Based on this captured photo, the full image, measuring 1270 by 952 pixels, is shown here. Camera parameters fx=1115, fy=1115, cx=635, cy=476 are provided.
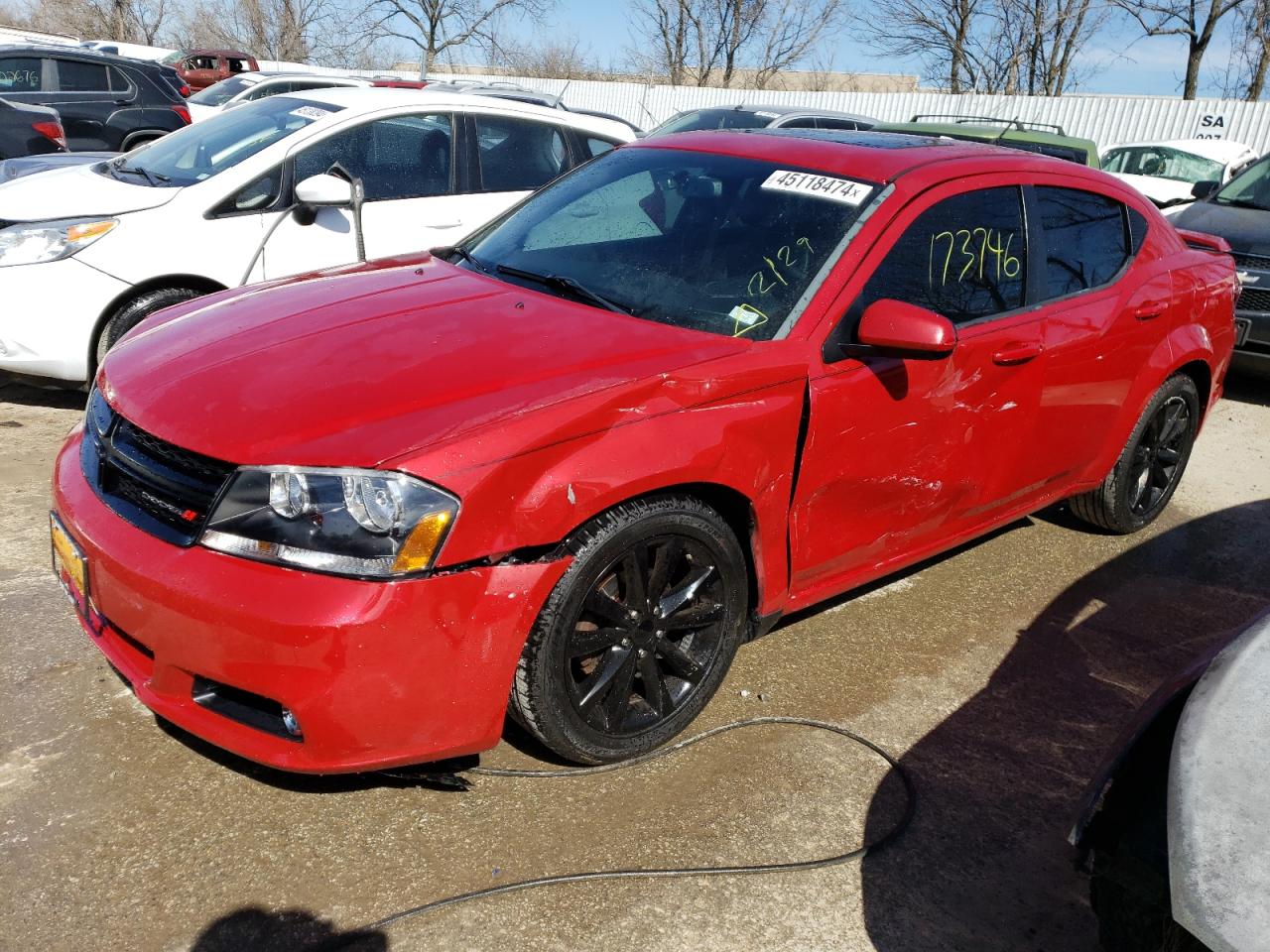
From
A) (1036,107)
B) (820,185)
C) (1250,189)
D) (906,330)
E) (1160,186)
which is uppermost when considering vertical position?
(1036,107)

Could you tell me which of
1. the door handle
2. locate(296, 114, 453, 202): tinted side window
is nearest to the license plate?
the door handle

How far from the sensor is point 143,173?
5.99 meters

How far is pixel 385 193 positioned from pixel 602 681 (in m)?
3.89

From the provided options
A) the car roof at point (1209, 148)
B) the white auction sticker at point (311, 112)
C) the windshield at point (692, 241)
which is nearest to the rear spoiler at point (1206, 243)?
the windshield at point (692, 241)

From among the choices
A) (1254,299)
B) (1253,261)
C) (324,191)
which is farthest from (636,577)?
(1253,261)

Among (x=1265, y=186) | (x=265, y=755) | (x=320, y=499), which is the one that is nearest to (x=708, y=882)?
(x=265, y=755)

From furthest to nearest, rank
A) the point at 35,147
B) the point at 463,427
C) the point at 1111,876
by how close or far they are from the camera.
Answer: the point at 35,147, the point at 463,427, the point at 1111,876

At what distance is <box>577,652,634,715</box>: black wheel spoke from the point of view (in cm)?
286

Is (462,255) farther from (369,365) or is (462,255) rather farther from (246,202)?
(246,202)

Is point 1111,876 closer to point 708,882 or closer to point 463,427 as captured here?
point 708,882

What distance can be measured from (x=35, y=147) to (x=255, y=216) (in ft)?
19.0

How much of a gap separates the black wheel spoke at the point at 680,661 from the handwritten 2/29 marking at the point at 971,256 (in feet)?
4.65

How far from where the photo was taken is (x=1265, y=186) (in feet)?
27.9

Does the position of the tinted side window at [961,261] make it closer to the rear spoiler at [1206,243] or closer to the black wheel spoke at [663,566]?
the black wheel spoke at [663,566]
